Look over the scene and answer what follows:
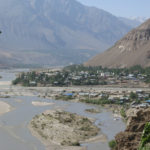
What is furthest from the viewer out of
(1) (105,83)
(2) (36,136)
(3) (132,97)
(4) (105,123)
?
(1) (105,83)

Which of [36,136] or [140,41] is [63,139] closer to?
[36,136]

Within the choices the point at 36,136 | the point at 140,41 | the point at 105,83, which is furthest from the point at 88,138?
the point at 140,41

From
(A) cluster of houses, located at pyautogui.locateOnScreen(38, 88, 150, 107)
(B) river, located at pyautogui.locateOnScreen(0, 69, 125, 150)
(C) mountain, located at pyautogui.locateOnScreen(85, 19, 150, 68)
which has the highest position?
(C) mountain, located at pyautogui.locateOnScreen(85, 19, 150, 68)

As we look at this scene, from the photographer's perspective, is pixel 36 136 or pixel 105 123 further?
pixel 105 123

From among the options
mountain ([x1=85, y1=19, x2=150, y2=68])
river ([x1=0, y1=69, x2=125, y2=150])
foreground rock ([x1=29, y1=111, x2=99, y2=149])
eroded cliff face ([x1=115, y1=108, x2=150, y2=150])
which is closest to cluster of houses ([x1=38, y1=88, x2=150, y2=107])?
river ([x1=0, y1=69, x2=125, y2=150])

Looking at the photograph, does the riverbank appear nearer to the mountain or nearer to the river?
the river

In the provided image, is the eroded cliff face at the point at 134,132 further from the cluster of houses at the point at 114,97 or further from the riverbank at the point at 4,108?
the cluster of houses at the point at 114,97
